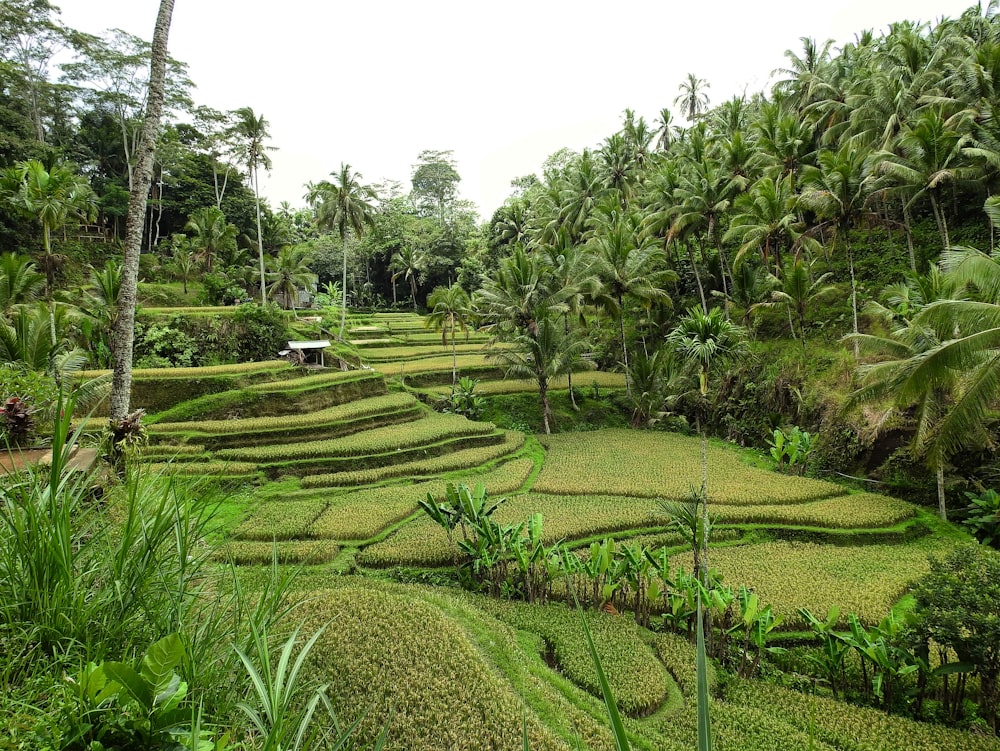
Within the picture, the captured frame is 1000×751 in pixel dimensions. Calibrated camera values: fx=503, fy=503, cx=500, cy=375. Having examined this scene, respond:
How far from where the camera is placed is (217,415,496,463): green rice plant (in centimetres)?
1311

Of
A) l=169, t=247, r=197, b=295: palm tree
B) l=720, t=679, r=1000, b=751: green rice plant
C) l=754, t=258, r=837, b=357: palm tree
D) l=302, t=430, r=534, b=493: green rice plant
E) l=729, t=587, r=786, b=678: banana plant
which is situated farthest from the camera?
l=169, t=247, r=197, b=295: palm tree

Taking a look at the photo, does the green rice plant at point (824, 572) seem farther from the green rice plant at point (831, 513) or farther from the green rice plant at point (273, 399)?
the green rice plant at point (273, 399)

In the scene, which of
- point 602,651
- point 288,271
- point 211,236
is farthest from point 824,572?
point 211,236

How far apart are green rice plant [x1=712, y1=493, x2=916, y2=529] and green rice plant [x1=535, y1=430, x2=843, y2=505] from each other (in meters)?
0.43

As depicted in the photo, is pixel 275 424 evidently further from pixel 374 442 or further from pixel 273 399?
pixel 374 442

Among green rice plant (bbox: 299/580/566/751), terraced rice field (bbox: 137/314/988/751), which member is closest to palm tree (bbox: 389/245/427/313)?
terraced rice field (bbox: 137/314/988/751)

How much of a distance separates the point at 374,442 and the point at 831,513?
37.5 feet

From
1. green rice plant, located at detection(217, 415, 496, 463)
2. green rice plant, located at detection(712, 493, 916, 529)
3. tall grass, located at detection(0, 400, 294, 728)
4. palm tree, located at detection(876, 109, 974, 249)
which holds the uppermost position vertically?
palm tree, located at detection(876, 109, 974, 249)

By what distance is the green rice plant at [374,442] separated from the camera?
516 inches

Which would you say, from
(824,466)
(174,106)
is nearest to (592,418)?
(824,466)

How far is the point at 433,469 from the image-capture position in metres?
13.7

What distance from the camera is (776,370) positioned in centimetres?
1692

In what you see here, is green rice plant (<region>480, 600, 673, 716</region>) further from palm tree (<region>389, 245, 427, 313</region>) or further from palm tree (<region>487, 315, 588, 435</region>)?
palm tree (<region>389, 245, 427, 313</region>)

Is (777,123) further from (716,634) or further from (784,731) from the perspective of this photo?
(784,731)
